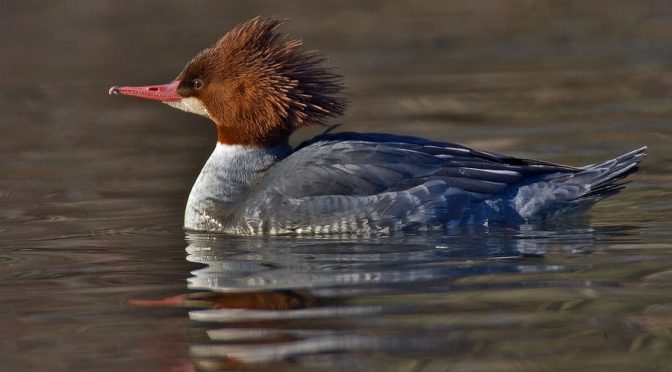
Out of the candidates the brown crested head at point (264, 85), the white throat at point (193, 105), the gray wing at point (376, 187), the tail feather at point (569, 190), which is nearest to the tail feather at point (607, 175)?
the tail feather at point (569, 190)

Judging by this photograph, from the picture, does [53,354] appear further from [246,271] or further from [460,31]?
[460,31]

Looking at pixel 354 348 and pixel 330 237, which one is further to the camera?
pixel 330 237

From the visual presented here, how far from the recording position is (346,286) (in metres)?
7.11

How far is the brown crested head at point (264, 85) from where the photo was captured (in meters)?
8.78

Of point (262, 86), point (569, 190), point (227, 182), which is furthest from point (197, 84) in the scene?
point (569, 190)

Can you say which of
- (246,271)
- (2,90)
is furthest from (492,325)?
(2,90)

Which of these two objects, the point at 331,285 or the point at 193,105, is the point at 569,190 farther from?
the point at 193,105

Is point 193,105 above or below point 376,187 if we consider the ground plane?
above

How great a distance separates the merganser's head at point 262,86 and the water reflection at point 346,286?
816mm

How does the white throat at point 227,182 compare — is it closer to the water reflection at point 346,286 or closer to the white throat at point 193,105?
the water reflection at point 346,286

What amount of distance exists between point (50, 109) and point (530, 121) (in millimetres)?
5389

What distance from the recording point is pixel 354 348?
5.96 m

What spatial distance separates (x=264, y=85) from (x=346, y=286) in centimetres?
215

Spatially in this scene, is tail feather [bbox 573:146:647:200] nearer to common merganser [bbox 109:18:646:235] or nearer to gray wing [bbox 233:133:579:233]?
common merganser [bbox 109:18:646:235]
